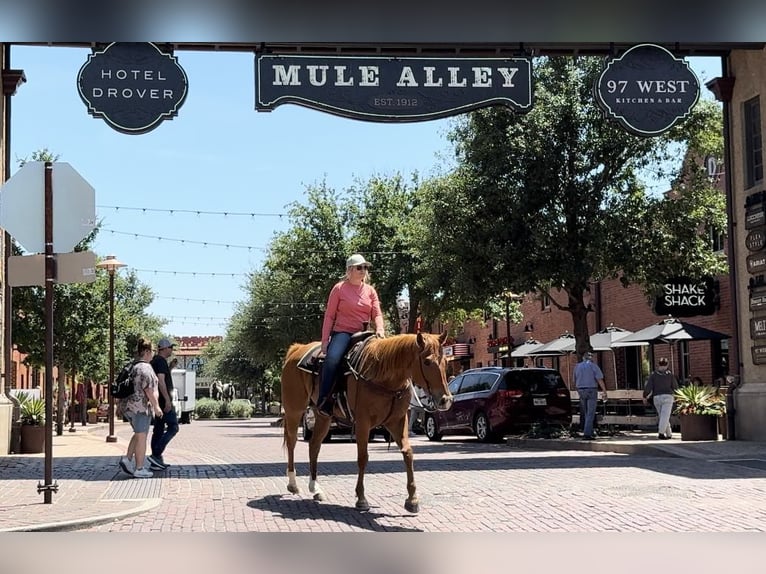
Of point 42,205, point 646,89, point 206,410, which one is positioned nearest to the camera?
point 42,205

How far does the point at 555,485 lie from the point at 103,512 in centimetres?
524

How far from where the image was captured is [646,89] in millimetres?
14234

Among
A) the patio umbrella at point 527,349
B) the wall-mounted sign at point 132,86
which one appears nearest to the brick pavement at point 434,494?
the wall-mounted sign at point 132,86

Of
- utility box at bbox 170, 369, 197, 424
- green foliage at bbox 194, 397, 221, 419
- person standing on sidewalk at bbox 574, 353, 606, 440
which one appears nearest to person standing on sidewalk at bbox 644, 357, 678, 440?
person standing on sidewalk at bbox 574, 353, 606, 440

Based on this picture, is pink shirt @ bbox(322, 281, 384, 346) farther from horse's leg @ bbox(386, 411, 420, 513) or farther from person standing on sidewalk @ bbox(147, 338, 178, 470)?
person standing on sidewalk @ bbox(147, 338, 178, 470)

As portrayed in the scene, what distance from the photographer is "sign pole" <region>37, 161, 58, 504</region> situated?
10492mm

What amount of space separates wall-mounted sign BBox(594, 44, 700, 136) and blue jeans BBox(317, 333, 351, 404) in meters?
5.91

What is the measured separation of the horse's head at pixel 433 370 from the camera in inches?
360

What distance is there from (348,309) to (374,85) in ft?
15.8

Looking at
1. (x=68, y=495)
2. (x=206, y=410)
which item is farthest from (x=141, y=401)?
(x=206, y=410)

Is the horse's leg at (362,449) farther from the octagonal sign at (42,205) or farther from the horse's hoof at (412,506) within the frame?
the octagonal sign at (42,205)

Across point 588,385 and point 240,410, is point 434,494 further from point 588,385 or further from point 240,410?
point 240,410
